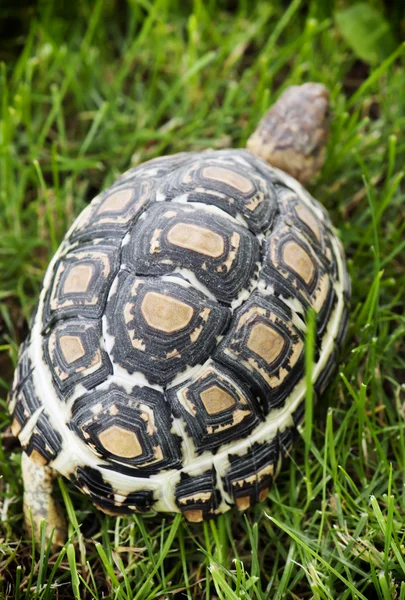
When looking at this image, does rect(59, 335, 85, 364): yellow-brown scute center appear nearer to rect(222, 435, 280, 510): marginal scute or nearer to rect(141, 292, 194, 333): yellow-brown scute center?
rect(141, 292, 194, 333): yellow-brown scute center

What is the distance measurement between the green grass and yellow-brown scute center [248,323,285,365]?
0.27 m

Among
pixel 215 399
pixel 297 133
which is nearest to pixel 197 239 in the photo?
pixel 215 399

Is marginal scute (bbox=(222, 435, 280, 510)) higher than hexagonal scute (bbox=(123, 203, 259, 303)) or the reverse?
the reverse

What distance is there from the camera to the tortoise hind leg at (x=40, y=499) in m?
1.91

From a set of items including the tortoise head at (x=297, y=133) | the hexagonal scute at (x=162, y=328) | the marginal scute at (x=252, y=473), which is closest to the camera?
the hexagonal scute at (x=162, y=328)

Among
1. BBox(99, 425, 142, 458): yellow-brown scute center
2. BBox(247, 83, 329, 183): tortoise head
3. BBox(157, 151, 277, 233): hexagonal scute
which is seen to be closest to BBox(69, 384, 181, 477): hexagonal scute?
BBox(99, 425, 142, 458): yellow-brown scute center

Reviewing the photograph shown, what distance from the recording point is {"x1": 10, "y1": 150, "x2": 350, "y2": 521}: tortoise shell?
5.69 feet

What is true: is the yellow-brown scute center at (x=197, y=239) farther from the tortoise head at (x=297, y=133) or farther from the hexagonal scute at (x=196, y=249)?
the tortoise head at (x=297, y=133)

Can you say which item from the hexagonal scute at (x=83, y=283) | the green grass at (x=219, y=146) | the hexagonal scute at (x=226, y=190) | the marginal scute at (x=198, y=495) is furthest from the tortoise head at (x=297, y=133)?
the marginal scute at (x=198, y=495)

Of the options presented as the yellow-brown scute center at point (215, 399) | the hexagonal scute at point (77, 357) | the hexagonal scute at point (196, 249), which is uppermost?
the hexagonal scute at point (196, 249)

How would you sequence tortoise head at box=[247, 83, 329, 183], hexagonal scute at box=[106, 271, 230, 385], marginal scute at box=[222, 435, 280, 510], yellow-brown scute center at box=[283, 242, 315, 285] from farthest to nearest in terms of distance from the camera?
tortoise head at box=[247, 83, 329, 183]
yellow-brown scute center at box=[283, 242, 315, 285]
marginal scute at box=[222, 435, 280, 510]
hexagonal scute at box=[106, 271, 230, 385]

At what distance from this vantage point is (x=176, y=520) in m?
1.91

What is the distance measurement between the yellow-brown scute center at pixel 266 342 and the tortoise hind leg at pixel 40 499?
763 mm

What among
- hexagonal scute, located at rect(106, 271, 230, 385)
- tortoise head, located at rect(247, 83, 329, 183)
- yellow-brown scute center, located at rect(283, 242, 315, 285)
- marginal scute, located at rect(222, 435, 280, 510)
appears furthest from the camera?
tortoise head, located at rect(247, 83, 329, 183)
